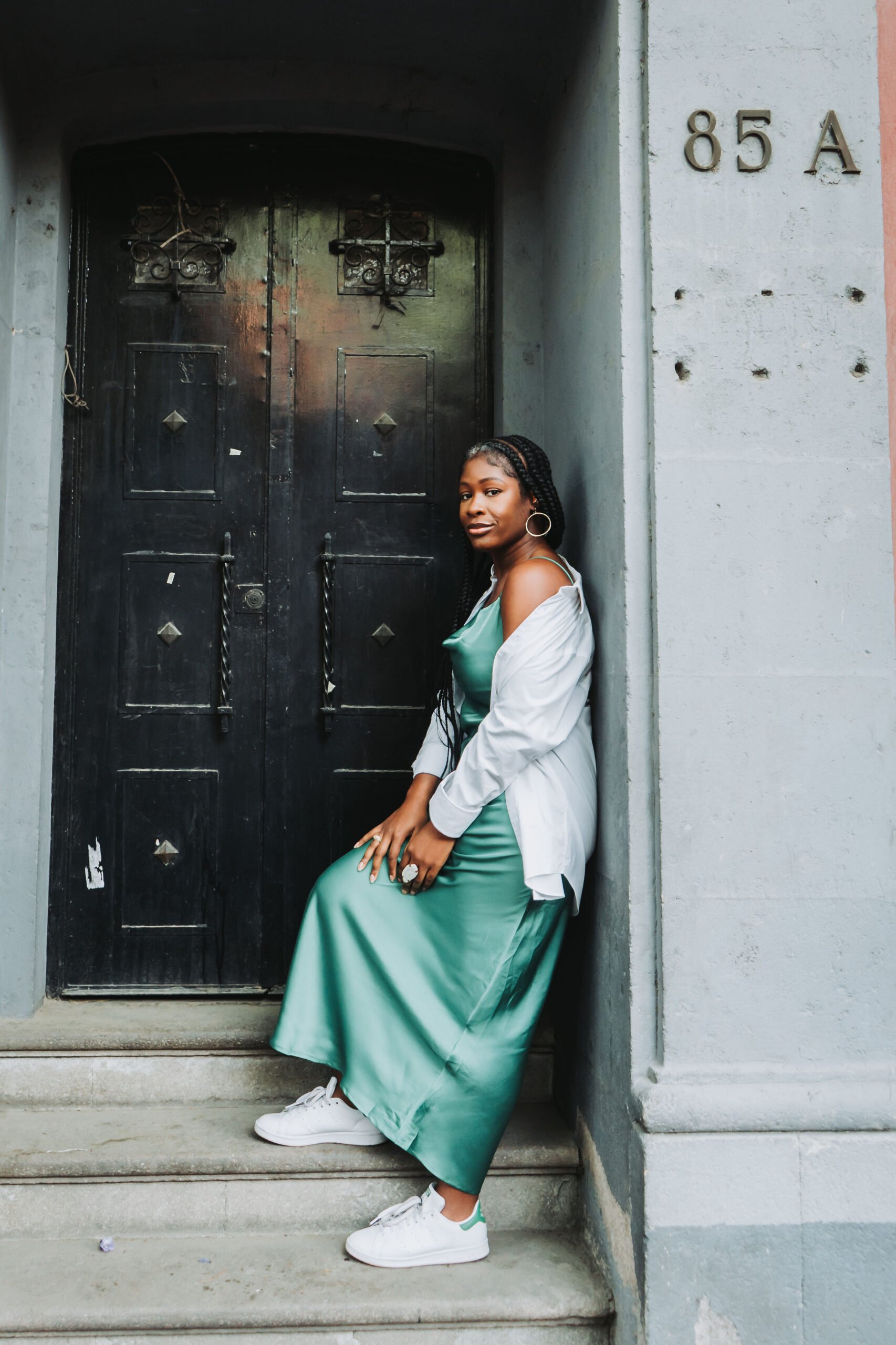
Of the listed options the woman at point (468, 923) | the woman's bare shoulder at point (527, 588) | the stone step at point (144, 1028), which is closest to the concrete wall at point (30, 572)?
the stone step at point (144, 1028)

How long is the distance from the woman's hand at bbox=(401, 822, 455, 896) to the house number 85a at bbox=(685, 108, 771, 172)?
1.74 meters

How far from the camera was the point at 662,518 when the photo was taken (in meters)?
2.24

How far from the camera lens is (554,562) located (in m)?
2.52

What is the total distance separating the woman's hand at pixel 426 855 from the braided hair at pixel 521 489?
302 mm

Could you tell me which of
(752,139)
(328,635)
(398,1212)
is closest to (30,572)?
(328,635)

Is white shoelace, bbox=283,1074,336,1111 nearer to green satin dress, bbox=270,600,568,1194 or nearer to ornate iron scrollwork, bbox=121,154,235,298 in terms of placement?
green satin dress, bbox=270,600,568,1194

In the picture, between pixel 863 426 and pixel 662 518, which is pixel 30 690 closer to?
pixel 662 518

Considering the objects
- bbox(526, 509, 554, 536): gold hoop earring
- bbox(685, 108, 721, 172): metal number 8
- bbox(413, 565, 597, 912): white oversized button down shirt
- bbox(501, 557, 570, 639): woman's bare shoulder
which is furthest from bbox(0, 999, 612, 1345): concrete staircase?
bbox(685, 108, 721, 172): metal number 8

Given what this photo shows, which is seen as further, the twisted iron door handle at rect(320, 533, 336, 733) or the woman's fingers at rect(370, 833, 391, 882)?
the twisted iron door handle at rect(320, 533, 336, 733)

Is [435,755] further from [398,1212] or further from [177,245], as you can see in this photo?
[177,245]

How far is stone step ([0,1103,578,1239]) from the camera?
2.45 meters

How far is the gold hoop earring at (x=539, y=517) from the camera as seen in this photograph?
2.64m

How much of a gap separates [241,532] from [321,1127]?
6.24 ft

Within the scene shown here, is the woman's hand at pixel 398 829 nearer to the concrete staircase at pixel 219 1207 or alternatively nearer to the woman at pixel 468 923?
the woman at pixel 468 923
